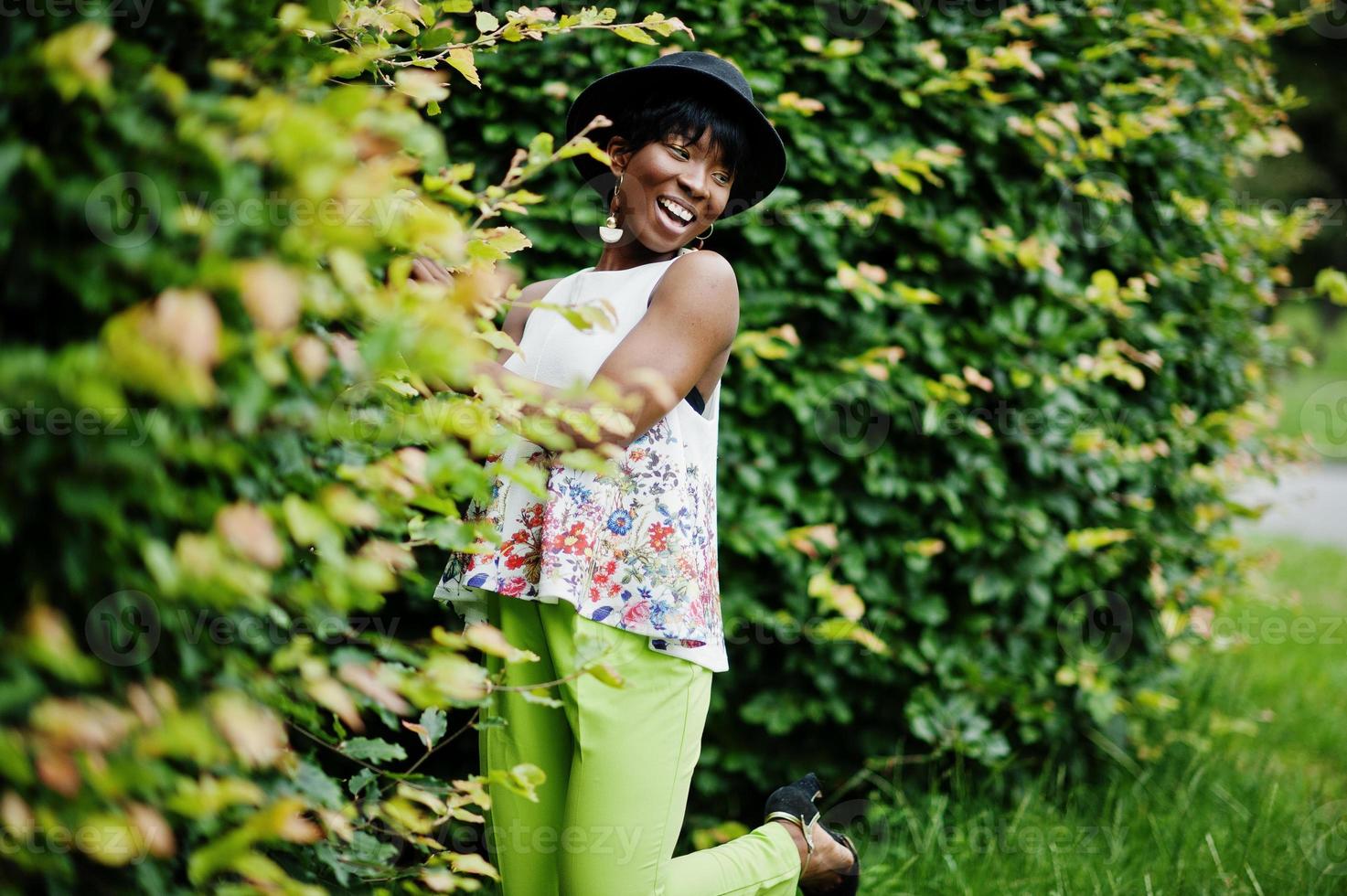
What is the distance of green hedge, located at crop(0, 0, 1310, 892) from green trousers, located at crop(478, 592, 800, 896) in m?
0.16

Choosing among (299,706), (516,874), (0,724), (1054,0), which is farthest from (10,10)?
(1054,0)

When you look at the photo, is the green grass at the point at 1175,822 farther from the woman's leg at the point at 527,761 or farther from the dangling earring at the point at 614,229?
the dangling earring at the point at 614,229

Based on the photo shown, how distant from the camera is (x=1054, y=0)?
9.23ft

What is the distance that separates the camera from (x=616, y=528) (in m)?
1.72

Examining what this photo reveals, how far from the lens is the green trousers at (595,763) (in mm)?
1696

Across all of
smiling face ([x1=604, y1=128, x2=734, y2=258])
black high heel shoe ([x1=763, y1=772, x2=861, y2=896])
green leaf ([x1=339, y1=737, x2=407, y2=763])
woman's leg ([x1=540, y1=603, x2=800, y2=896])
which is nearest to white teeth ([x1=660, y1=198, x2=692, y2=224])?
smiling face ([x1=604, y1=128, x2=734, y2=258])

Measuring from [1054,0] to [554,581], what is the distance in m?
2.18

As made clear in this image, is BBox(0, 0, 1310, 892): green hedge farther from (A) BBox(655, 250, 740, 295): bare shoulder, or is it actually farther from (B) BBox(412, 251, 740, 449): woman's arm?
(A) BBox(655, 250, 740, 295): bare shoulder

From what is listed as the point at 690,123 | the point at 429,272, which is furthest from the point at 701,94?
the point at 429,272

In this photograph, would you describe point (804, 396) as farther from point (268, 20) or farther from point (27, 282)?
point (27, 282)

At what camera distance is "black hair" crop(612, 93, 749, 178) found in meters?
1.86

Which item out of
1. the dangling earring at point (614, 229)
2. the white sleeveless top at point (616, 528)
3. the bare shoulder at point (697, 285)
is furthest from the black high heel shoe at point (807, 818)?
the dangling earring at point (614, 229)

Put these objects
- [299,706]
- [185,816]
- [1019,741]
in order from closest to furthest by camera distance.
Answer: [185,816]
[299,706]
[1019,741]

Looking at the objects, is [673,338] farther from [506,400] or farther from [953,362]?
[953,362]
